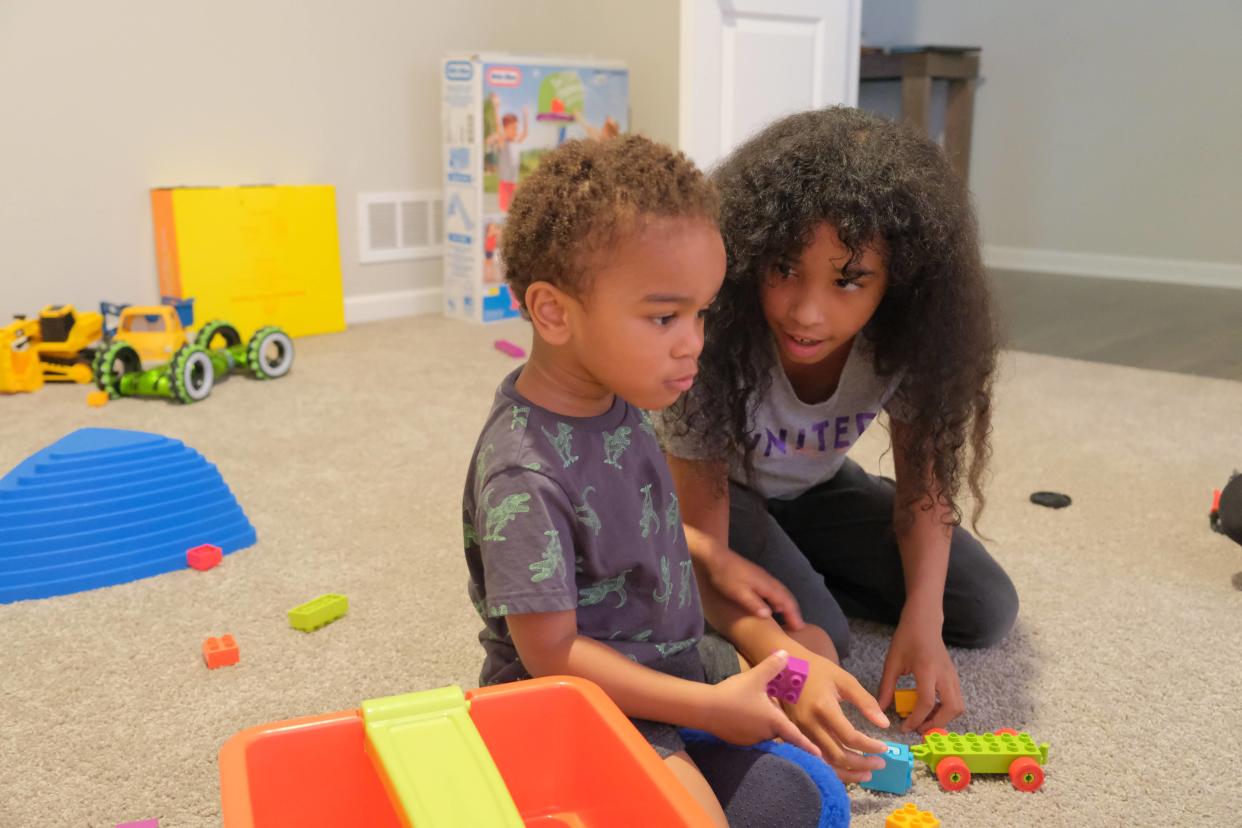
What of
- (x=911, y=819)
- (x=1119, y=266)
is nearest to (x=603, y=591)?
(x=911, y=819)

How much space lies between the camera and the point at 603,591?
758 millimetres

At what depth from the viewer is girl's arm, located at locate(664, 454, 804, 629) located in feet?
3.14

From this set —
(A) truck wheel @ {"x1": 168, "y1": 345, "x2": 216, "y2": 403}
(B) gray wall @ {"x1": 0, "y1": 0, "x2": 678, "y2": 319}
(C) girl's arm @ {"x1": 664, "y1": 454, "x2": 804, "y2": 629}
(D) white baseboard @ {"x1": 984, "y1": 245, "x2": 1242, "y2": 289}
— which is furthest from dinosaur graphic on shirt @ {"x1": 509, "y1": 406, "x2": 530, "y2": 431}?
(D) white baseboard @ {"x1": 984, "y1": 245, "x2": 1242, "y2": 289}

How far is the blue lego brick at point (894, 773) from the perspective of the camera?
848 mm

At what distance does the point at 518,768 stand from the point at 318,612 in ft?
1.72

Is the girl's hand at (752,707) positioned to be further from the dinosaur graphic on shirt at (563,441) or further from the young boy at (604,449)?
the dinosaur graphic on shirt at (563,441)

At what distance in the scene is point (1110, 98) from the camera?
345 cm

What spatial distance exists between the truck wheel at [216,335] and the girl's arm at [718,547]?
134 centimetres

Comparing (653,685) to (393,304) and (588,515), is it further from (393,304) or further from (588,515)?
(393,304)

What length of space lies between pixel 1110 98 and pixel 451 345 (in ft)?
7.53

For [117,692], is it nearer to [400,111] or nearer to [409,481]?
[409,481]

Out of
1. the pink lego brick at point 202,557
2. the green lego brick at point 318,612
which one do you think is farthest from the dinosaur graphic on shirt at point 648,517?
the pink lego brick at point 202,557

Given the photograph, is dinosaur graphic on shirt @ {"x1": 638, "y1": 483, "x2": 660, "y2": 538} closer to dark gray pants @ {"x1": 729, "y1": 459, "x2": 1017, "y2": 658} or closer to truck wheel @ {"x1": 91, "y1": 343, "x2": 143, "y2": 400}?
dark gray pants @ {"x1": 729, "y1": 459, "x2": 1017, "y2": 658}

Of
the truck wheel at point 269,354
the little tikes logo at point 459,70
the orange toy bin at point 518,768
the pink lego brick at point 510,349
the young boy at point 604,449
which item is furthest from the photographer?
the little tikes logo at point 459,70
